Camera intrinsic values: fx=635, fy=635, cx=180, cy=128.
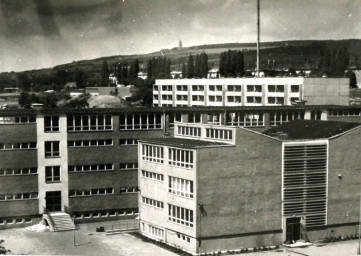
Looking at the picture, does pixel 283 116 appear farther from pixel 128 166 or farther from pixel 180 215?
pixel 180 215

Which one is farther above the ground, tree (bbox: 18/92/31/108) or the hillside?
the hillside

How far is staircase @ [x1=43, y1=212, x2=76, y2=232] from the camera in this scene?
47875 millimetres

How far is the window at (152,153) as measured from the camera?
147 feet

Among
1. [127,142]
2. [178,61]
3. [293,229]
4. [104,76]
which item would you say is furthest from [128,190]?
[104,76]

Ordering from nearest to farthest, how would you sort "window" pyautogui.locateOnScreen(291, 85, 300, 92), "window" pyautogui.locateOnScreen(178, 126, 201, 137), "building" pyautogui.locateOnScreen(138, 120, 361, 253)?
"building" pyautogui.locateOnScreen(138, 120, 361, 253)
"window" pyautogui.locateOnScreen(178, 126, 201, 137)
"window" pyautogui.locateOnScreen(291, 85, 300, 92)

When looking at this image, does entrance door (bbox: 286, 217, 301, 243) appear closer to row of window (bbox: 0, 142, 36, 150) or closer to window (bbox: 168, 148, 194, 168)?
window (bbox: 168, 148, 194, 168)

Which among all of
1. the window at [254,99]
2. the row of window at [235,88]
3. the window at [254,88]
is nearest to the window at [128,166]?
the row of window at [235,88]

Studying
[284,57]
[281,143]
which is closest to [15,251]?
[281,143]

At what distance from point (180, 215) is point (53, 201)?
13164 mm

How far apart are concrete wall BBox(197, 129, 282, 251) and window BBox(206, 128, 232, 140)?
3.61 feet

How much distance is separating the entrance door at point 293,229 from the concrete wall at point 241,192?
75 cm

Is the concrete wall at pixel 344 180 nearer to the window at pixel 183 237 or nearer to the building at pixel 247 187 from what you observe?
the building at pixel 247 187

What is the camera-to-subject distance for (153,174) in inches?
1795

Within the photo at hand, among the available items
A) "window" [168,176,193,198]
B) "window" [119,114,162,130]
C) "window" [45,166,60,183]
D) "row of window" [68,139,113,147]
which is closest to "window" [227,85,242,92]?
"window" [119,114,162,130]
